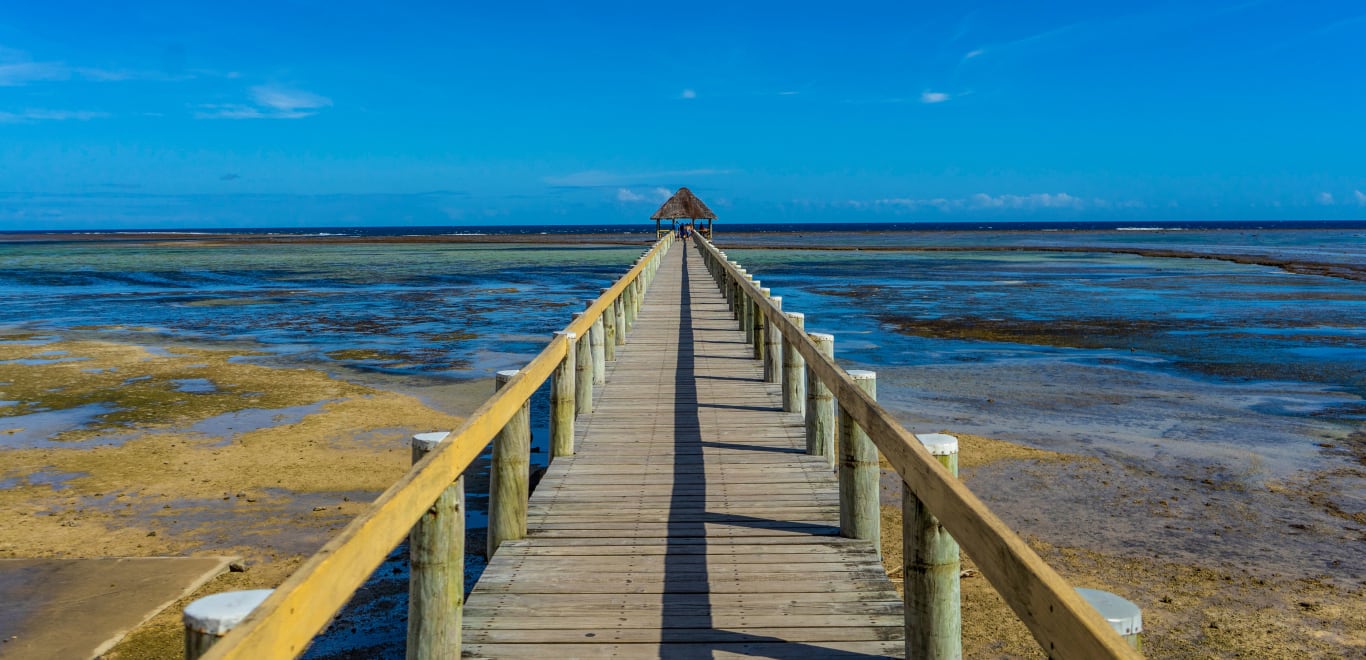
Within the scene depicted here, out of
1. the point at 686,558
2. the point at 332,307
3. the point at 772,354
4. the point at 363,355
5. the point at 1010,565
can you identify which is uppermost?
the point at 1010,565

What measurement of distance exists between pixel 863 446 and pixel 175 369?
15065 mm

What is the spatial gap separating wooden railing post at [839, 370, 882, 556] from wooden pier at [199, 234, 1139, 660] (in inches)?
0.4

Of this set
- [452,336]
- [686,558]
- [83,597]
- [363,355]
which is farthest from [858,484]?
[452,336]

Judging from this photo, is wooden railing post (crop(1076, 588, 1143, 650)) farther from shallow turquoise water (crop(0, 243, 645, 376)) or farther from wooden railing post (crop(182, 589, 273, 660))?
shallow turquoise water (crop(0, 243, 645, 376))

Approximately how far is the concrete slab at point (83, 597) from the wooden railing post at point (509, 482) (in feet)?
8.01

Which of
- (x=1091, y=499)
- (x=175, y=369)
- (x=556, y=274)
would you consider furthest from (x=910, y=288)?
(x=1091, y=499)

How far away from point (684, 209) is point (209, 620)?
2138 inches

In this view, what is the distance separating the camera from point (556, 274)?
155 feet

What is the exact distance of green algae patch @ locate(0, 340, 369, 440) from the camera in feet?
41.5

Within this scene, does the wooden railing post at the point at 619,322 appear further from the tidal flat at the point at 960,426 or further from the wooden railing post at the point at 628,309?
the tidal flat at the point at 960,426

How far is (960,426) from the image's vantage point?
463 inches

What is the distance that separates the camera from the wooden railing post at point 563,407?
7.12 m

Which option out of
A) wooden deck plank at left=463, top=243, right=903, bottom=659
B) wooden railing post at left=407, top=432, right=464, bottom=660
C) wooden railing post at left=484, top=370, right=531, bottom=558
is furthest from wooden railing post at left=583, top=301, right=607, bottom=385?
wooden railing post at left=407, top=432, right=464, bottom=660

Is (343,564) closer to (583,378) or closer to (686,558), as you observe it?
(686,558)
